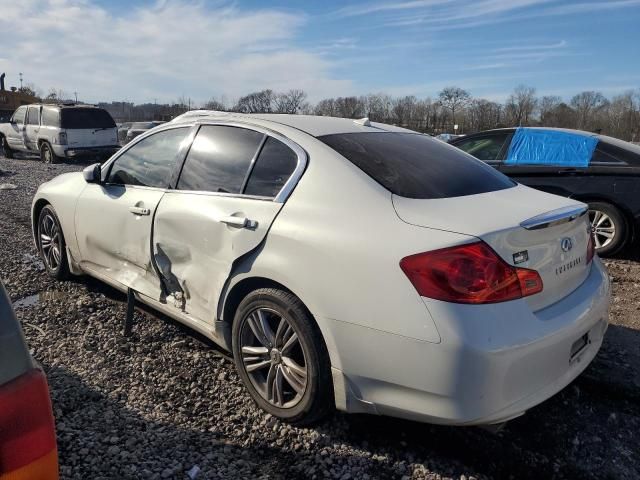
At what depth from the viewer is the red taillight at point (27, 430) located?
4.17 ft

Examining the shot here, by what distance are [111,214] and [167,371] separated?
1.28 metres

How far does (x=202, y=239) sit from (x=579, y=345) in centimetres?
209

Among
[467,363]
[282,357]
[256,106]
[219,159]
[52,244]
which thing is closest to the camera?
[467,363]

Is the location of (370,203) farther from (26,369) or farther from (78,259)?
(78,259)

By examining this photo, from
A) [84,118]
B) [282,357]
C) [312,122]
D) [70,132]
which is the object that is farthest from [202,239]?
[84,118]

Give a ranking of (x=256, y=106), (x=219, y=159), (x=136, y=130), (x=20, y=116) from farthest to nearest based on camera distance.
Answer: (x=136, y=130), (x=20, y=116), (x=256, y=106), (x=219, y=159)

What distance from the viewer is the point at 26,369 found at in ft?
4.44

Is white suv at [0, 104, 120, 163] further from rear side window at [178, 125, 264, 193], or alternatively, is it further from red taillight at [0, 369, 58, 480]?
red taillight at [0, 369, 58, 480]

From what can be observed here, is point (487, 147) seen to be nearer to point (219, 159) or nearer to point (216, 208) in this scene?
point (219, 159)

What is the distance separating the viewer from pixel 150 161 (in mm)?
3807

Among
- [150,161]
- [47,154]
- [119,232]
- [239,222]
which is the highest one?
[150,161]

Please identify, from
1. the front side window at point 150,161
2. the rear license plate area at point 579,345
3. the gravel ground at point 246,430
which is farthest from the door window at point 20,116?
the rear license plate area at point 579,345

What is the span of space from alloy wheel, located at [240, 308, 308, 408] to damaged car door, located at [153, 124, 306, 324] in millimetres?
313

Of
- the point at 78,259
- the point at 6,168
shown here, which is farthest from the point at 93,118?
the point at 78,259
